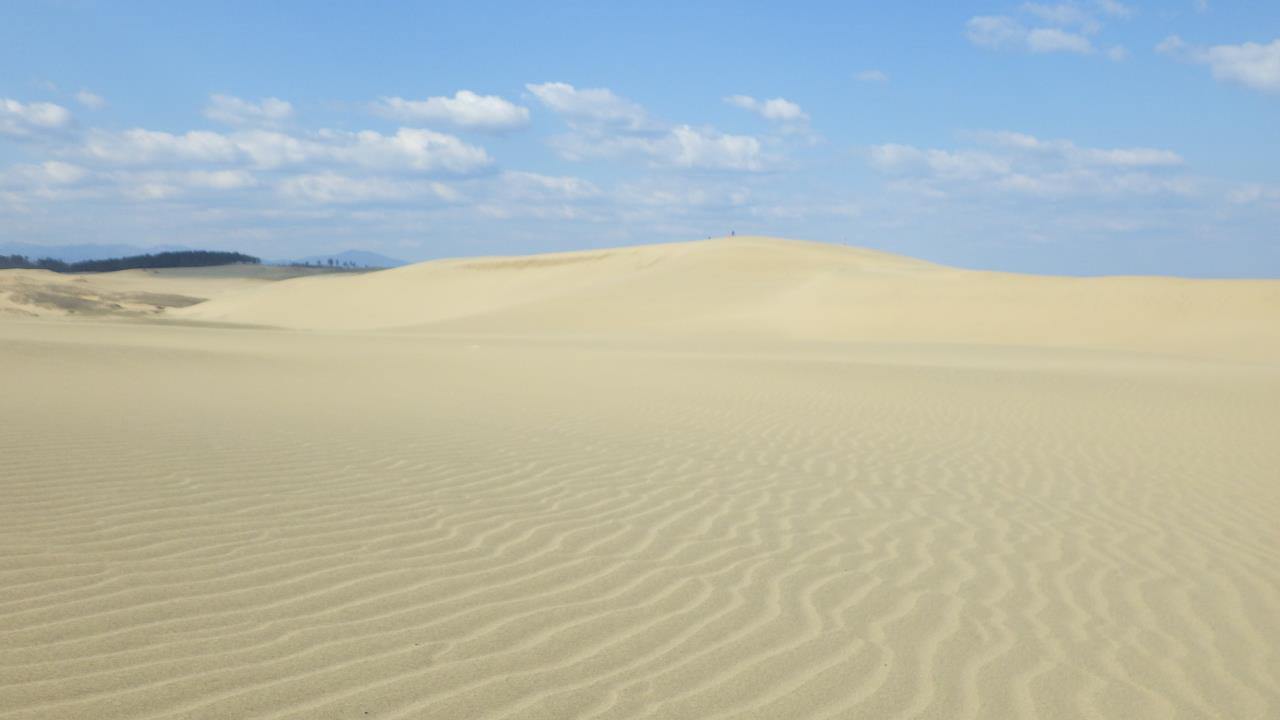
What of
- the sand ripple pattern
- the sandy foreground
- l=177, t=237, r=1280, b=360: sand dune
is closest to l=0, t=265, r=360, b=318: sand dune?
l=177, t=237, r=1280, b=360: sand dune

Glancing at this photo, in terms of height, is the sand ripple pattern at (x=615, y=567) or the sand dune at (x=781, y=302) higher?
the sand dune at (x=781, y=302)

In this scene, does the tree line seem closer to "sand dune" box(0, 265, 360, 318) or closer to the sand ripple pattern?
"sand dune" box(0, 265, 360, 318)

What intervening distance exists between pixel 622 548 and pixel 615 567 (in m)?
0.40

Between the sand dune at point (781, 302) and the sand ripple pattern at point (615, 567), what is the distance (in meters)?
21.7

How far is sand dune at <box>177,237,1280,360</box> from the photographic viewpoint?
31.7 metres

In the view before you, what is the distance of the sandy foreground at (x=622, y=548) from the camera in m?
3.85

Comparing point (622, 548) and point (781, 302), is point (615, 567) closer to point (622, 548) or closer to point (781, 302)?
point (622, 548)

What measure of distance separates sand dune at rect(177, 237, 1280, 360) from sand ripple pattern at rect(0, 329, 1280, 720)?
21735mm

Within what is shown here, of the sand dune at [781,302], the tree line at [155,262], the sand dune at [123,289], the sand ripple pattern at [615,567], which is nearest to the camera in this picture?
the sand ripple pattern at [615,567]

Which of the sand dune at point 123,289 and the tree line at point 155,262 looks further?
the tree line at point 155,262

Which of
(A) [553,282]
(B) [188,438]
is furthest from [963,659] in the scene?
(A) [553,282]

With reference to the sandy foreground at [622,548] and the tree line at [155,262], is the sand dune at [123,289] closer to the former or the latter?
the tree line at [155,262]

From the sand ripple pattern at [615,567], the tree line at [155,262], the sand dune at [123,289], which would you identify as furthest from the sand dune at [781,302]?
the tree line at [155,262]

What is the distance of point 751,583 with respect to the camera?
522 cm
